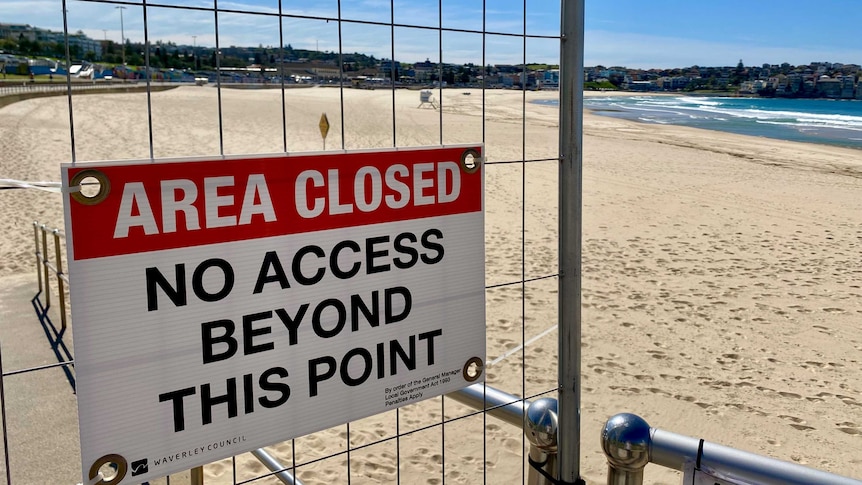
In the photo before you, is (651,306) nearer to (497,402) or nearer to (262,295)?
(497,402)

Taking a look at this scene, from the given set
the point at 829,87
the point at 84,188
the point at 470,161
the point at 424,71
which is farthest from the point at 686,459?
the point at 829,87

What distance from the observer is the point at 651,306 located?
699 centimetres

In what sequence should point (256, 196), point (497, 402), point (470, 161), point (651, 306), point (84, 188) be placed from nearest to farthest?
1. point (84, 188)
2. point (256, 196)
3. point (470, 161)
4. point (497, 402)
5. point (651, 306)

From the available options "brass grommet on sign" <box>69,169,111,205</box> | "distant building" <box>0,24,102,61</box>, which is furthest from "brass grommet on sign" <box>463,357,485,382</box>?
"distant building" <box>0,24,102,61</box>

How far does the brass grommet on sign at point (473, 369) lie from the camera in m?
1.78

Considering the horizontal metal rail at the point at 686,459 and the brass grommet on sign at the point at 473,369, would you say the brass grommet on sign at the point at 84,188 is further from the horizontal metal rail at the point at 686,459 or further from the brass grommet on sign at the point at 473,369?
the horizontal metal rail at the point at 686,459

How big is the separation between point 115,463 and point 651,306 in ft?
20.7

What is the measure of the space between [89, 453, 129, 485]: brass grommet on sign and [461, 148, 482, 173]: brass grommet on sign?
950mm

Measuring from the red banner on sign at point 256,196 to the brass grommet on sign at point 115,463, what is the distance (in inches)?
15.0

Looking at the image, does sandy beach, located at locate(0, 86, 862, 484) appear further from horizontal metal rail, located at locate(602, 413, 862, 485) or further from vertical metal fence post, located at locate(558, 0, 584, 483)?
horizontal metal rail, located at locate(602, 413, 862, 485)

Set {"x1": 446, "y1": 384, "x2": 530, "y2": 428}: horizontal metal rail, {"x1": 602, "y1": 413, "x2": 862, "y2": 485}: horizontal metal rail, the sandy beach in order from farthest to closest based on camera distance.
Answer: the sandy beach, {"x1": 446, "y1": 384, "x2": 530, "y2": 428}: horizontal metal rail, {"x1": 602, "y1": 413, "x2": 862, "y2": 485}: horizontal metal rail

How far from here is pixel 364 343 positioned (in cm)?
160

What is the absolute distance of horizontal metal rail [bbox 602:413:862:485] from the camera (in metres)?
1.40

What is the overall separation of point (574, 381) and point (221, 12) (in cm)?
117
